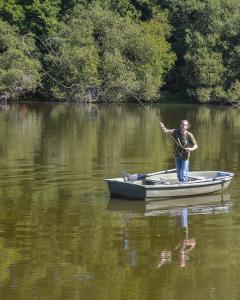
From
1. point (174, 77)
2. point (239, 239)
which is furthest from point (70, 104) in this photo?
point (239, 239)

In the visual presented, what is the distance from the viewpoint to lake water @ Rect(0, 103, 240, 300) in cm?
1208

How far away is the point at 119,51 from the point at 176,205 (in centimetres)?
5198

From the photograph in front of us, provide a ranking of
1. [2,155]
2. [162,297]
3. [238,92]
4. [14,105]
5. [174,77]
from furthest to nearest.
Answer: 1. [174,77]
2. [238,92]
3. [14,105]
4. [2,155]
5. [162,297]

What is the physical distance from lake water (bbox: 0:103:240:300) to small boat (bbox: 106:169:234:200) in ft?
0.95

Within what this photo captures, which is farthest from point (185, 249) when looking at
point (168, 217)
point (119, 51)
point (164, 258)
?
point (119, 51)

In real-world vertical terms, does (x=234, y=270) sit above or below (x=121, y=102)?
below

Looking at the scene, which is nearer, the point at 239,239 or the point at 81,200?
the point at 239,239

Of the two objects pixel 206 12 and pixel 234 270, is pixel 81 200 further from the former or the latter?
pixel 206 12

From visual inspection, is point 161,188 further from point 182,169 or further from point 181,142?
point 181,142

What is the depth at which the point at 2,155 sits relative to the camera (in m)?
29.5

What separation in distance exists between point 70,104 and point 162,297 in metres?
57.7

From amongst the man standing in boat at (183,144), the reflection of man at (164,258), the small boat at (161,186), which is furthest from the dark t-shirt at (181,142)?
the reflection of man at (164,258)

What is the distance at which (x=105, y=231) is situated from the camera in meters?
16.0

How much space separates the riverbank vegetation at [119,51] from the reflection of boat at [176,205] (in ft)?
157
